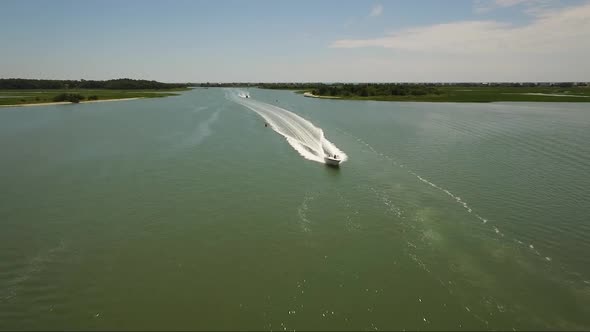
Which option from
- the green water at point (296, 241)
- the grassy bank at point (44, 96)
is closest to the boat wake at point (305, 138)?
the green water at point (296, 241)

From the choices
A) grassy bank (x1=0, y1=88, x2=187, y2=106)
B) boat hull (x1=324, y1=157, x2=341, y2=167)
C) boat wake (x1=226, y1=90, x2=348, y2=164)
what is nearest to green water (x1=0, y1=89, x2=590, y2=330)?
boat hull (x1=324, y1=157, x2=341, y2=167)

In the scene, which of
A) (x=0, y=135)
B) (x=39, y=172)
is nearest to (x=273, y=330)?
(x=39, y=172)

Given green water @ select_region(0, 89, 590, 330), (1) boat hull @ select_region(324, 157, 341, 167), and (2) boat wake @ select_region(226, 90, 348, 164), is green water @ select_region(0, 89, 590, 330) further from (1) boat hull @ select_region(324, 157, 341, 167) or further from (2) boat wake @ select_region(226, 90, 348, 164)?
(2) boat wake @ select_region(226, 90, 348, 164)

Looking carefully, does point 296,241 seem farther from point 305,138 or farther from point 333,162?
point 305,138

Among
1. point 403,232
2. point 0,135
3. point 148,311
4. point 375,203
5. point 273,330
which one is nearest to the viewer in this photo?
point 273,330

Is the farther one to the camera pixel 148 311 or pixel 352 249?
pixel 352 249

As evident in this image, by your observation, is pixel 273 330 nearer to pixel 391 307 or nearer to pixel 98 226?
pixel 391 307

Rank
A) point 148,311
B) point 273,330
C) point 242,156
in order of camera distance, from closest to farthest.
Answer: point 273,330 < point 148,311 < point 242,156
